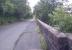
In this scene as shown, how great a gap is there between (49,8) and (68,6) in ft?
31.1

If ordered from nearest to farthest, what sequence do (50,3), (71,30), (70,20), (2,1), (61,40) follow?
(61,40), (71,30), (70,20), (50,3), (2,1)

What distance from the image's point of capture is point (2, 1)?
4531 centimetres

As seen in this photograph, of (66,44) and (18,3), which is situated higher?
(66,44)

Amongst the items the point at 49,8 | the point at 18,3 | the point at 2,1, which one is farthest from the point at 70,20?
the point at 18,3

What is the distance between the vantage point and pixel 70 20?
20.4ft

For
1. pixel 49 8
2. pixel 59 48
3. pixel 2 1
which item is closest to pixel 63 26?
pixel 59 48

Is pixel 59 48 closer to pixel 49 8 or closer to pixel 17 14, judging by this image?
pixel 49 8

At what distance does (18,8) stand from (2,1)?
49.8ft

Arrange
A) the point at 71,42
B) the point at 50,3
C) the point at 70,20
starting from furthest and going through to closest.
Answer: the point at 50,3 < the point at 70,20 < the point at 71,42

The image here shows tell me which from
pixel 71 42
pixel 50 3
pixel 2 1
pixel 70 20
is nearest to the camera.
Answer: pixel 71 42

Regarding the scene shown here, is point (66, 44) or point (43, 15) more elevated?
point (66, 44)

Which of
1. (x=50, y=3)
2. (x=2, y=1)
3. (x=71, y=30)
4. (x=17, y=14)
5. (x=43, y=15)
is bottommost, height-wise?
(x=17, y=14)

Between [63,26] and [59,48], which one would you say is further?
[63,26]

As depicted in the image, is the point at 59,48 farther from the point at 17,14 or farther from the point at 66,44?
the point at 17,14
